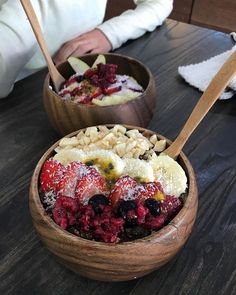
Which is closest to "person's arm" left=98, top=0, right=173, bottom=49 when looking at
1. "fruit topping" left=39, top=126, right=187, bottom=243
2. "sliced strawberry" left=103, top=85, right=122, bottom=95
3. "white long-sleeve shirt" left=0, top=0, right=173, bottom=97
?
"white long-sleeve shirt" left=0, top=0, right=173, bottom=97

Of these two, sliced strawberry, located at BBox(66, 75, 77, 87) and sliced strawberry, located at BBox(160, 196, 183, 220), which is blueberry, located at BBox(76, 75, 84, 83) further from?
sliced strawberry, located at BBox(160, 196, 183, 220)

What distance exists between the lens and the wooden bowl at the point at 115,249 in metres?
0.37

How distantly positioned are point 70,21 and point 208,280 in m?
0.69

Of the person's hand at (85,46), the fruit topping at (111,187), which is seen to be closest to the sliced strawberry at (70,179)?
the fruit topping at (111,187)

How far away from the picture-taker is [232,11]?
181 cm

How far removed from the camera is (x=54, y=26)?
89 centimetres

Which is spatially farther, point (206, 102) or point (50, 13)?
point (50, 13)

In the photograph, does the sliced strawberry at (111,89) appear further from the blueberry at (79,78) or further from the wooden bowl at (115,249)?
the wooden bowl at (115,249)

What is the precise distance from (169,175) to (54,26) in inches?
22.8

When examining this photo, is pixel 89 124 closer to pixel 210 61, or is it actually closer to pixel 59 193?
pixel 59 193

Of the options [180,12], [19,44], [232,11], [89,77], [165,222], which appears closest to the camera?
[165,222]

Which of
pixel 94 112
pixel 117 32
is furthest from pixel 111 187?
pixel 117 32

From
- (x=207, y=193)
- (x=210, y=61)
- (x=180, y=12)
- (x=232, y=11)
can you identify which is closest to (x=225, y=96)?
(x=210, y=61)

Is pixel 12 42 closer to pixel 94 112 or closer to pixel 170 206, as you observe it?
pixel 94 112
